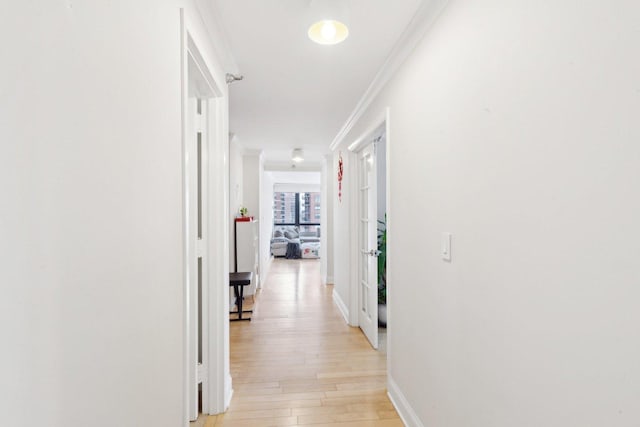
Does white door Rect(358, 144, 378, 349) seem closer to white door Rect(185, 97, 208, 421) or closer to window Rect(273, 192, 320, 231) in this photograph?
white door Rect(185, 97, 208, 421)

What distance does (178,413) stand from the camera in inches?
46.4

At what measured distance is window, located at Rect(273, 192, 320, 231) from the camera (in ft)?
37.1

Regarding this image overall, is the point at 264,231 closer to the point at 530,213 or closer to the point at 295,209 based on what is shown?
the point at 295,209

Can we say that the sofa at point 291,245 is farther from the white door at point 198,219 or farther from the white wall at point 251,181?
the white door at point 198,219

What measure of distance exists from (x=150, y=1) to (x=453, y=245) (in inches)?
57.0

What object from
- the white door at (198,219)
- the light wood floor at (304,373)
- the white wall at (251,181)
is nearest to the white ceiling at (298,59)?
the white door at (198,219)

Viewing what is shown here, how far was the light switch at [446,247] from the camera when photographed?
4.81 feet

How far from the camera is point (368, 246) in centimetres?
325

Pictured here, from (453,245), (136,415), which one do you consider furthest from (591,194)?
(136,415)

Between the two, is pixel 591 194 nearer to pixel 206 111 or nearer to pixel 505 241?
pixel 505 241

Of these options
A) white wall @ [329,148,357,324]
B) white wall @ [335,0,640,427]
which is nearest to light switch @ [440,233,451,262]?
white wall @ [335,0,640,427]

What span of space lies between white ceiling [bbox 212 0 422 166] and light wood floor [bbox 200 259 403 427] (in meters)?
2.32

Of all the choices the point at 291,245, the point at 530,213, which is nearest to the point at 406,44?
the point at 530,213

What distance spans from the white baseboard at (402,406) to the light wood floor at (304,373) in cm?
4
